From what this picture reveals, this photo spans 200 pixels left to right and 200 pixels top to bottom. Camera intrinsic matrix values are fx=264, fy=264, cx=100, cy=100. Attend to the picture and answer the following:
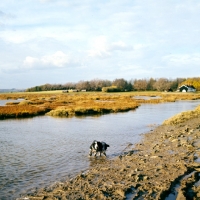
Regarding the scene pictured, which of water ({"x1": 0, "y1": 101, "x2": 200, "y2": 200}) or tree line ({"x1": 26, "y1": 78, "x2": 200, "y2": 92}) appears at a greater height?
tree line ({"x1": 26, "y1": 78, "x2": 200, "y2": 92})

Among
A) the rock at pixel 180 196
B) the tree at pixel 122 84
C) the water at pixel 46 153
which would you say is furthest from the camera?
the tree at pixel 122 84

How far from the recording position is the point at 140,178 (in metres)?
11.2

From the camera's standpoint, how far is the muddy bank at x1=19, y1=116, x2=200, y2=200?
9.57 meters

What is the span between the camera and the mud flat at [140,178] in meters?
9.56

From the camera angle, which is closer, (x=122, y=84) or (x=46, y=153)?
(x=46, y=153)

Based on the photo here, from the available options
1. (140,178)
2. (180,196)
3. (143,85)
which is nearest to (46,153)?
(140,178)

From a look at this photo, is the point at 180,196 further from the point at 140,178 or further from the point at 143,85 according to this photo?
the point at 143,85

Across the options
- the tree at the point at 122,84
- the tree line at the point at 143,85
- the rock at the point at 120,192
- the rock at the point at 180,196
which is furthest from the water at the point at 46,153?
the tree at the point at 122,84

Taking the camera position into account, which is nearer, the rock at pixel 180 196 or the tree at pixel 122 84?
the rock at pixel 180 196

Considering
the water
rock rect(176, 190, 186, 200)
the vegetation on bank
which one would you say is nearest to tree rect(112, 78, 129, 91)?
the vegetation on bank

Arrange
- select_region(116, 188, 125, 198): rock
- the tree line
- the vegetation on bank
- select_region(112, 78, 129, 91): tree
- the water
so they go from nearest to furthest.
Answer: select_region(116, 188, 125, 198): rock, the water, the vegetation on bank, the tree line, select_region(112, 78, 129, 91): tree

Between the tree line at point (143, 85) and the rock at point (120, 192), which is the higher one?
the tree line at point (143, 85)

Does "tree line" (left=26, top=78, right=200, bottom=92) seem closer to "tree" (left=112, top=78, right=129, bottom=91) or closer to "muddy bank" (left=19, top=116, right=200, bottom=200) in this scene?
"tree" (left=112, top=78, right=129, bottom=91)

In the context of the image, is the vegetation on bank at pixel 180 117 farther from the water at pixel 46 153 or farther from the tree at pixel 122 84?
the tree at pixel 122 84
